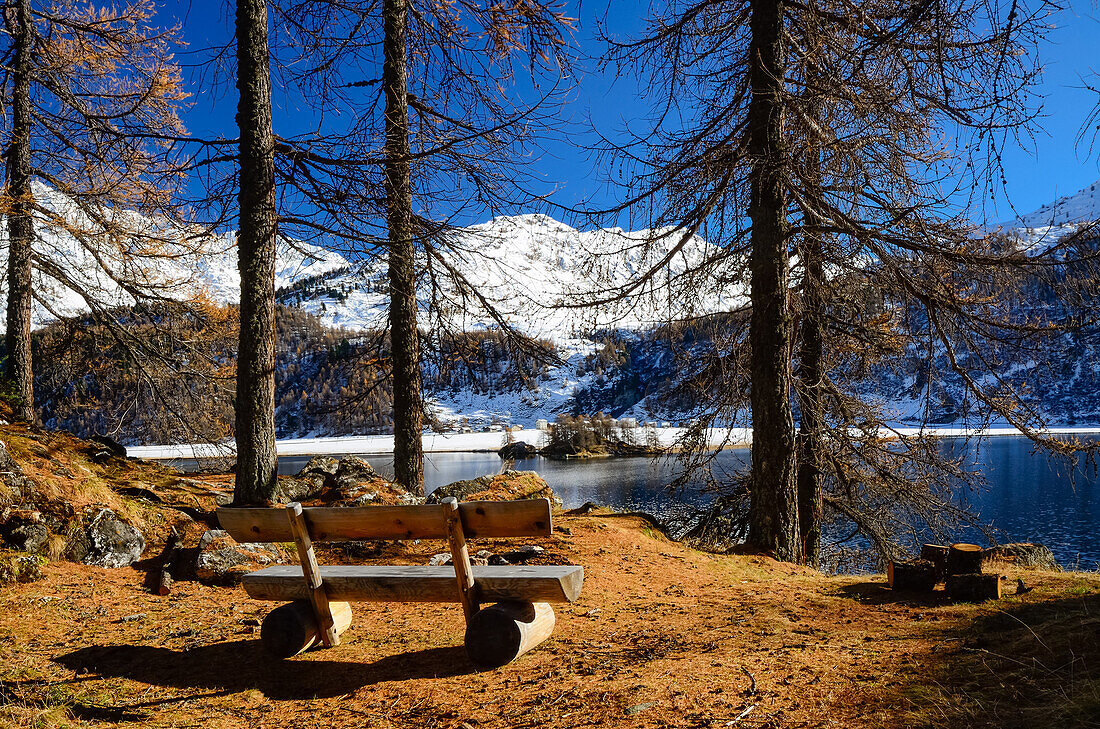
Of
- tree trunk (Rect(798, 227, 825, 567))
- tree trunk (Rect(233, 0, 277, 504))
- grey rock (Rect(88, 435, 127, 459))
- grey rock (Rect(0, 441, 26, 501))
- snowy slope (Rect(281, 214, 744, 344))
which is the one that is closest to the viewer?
grey rock (Rect(0, 441, 26, 501))

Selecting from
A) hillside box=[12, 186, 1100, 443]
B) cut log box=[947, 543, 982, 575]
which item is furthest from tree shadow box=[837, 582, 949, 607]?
hillside box=[12, 186, 1100, 443]

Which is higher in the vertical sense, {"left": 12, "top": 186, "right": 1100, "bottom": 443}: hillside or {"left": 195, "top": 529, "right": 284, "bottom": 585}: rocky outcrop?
{"left": 12, "top": 186, "right": 1100, "bottom": 443}: hillside

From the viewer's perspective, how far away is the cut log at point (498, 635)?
140 inches

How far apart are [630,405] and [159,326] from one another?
150 metres

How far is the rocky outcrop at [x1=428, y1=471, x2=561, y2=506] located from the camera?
26.7ft

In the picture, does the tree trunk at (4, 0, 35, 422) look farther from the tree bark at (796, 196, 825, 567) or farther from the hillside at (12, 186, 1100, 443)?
the tree bark at (796, 196, 825, 567)

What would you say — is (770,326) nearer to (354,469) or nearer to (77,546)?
(354,469)

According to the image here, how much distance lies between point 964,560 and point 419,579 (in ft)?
14.2

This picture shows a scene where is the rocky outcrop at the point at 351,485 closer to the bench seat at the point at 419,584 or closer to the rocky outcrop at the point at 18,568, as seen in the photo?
the bench seat at the point at 419,584

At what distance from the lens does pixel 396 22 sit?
8359 millimetres

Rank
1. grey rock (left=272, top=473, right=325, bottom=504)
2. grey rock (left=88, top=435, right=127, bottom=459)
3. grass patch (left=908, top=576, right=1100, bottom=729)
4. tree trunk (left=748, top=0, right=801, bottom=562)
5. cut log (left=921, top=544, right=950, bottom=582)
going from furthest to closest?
grey rock (left=88, top=435, right=127, bottom=459) < tree trunk (left=748, top=0, right=801, bottom=562) < grey rock (left=272, top=473, right=325, bottom=504) < cut log (left=921, top=544, right=950, bottom=582) < grass patch (left=908, top=576, right=1100, bottom=729)

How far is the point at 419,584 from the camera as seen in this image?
369 cm

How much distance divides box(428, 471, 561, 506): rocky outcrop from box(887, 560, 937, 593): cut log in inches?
159

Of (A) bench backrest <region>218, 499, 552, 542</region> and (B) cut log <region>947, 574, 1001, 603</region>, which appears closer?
(A) bench backrest <region>218, 499, 552, 542</region>
